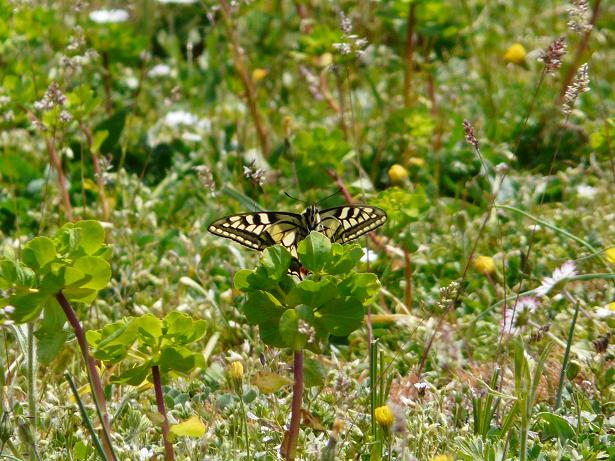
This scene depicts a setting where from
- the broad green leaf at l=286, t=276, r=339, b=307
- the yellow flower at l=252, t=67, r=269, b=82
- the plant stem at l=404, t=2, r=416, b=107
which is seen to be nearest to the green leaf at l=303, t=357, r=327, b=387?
the broad green leaf at l=286, t=276, r=339, b=307

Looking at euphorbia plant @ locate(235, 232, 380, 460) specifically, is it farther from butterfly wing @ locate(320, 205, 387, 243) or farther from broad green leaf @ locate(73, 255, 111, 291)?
butterfly wing @ locate(320, 205, 387, 243)

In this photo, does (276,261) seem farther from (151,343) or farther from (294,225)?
(294,225)

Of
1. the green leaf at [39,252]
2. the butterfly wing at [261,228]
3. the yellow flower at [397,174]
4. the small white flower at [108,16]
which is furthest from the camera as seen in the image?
the small white flower at [108,16]

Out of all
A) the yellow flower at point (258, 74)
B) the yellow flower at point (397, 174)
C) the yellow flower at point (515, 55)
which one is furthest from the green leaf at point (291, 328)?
the yellow flower at point (258, 74)

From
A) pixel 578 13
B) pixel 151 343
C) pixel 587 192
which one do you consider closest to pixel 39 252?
pixel 151 343

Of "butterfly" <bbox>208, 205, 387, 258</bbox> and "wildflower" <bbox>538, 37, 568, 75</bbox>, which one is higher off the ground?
"wildflower" <bbox>538, 37, 568, 75</bbox>

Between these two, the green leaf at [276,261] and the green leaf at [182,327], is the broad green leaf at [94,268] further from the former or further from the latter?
the green leaf at [276,261]

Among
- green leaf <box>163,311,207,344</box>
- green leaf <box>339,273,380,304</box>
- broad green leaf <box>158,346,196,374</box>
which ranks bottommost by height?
broad green leaf <box>158,346,196,374</box>
